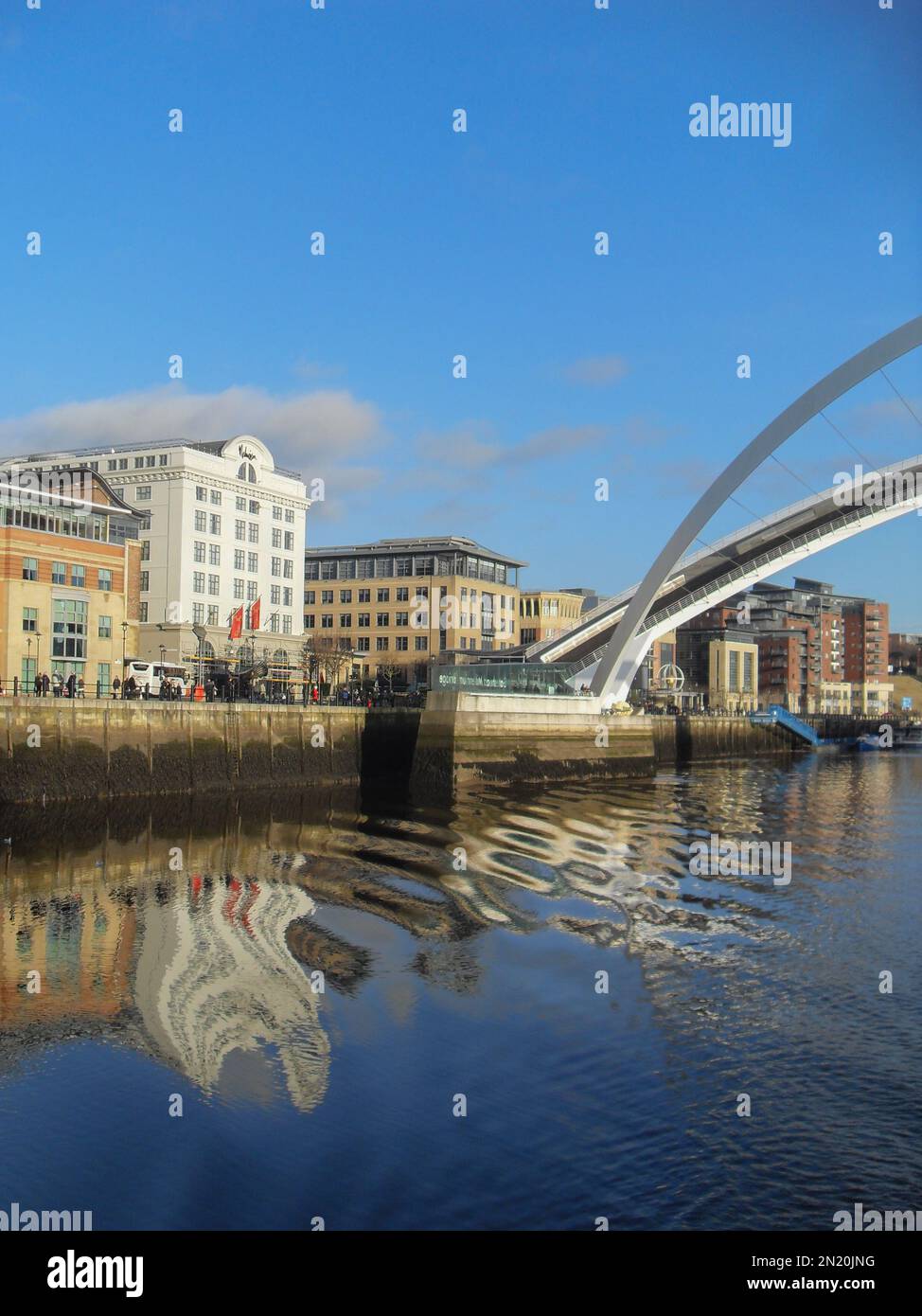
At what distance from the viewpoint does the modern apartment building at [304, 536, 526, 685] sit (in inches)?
3595

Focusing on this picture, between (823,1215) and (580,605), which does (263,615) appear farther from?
(823,1215)

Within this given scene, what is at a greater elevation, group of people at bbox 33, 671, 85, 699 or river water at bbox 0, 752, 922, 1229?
group of people at bbox 33, 671, 85, 699

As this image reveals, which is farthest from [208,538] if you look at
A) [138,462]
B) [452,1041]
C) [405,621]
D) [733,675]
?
[733,675]

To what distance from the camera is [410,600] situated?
93.5 metres

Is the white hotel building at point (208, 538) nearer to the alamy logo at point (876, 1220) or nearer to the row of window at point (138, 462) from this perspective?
the row of window at point (138, 462)

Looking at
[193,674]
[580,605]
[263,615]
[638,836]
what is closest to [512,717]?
[638,836]

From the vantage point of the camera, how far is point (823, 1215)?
337 inches

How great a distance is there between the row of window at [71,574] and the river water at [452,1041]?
21.5 meters

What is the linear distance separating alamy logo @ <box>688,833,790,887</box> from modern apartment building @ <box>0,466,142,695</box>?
25439mm

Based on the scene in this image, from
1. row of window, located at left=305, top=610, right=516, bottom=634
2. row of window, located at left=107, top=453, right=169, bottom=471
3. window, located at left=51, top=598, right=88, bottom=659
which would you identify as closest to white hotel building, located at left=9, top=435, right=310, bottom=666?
row of window, located at left=107, top=453, right=169, bottom=471

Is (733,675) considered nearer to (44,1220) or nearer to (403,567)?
(403,567)

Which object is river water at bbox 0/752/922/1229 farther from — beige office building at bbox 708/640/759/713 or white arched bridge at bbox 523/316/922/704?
beige office building at bbox 708/640/759/713

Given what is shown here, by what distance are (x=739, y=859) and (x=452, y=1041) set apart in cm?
1491
